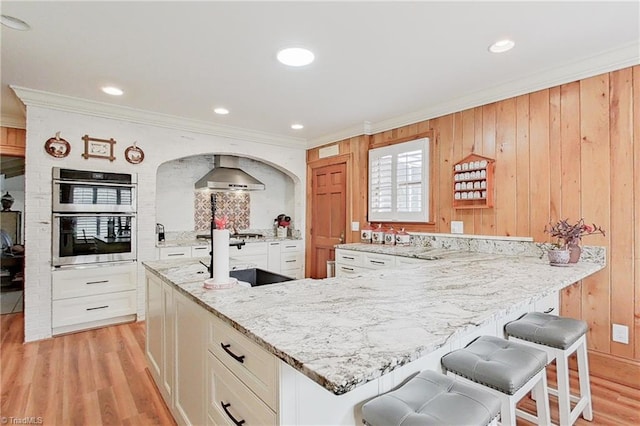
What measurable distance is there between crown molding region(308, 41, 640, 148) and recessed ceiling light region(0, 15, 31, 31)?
11.1 ft

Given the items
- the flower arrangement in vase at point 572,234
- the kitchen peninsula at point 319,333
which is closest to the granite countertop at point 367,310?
the kitchen peninsula at point 319,333

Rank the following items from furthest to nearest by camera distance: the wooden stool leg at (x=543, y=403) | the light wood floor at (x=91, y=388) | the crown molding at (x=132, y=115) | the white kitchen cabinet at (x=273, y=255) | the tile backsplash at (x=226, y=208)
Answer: the tile backsplash at (x=226, y=208) → the white kitchen cabinet at (x=273, y=255) → the crown molding at (x=132, y=115) → the light wood floor at (x=91, y=388) → the wooden stool leg at (x=543, y=403)

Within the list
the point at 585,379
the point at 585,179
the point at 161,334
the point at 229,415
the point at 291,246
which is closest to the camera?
the point at 229,415

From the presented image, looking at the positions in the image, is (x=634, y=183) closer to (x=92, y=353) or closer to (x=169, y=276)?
(x=169, y=276)

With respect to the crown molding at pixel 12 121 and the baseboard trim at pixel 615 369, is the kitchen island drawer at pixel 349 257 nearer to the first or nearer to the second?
the baseboard trim at pixel 615 369

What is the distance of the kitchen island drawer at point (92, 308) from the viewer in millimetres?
3346

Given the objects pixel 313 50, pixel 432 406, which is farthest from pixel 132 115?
pixel 432 406

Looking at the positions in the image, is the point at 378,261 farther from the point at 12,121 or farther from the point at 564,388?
the point at 12,121

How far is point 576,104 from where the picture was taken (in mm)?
2604

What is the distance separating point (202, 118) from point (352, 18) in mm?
2693

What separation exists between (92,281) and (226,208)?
2222mm

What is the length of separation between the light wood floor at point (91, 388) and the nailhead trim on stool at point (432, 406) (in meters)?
1.22

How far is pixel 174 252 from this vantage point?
4.12m

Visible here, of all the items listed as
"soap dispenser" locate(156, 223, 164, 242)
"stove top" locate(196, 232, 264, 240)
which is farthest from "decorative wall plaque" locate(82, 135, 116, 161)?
"stove top" locate(196, 232, 264, 240)
